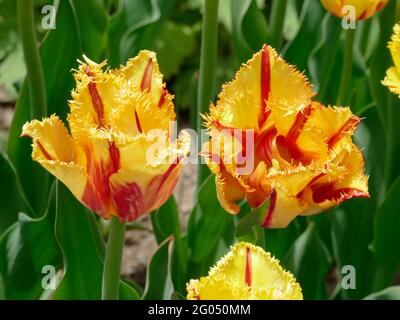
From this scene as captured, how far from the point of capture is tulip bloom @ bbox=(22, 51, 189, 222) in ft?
2.17

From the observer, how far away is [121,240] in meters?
0.72

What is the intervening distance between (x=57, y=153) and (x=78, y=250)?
32cm

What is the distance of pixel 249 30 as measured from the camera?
1315mm

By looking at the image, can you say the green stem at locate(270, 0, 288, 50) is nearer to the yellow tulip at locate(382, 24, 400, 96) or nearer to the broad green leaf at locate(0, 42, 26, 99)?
the yellow tulip at locate(382, 24, 400, 96)

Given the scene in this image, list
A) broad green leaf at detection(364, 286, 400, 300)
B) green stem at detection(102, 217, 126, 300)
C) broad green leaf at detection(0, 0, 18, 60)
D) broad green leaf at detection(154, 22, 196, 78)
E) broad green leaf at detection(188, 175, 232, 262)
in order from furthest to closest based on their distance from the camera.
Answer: broad green leaf at detection(154, 22, 196, 78) < broad green leaf at detection(0, 0, 18, 60) < broad green leaf at detection(188, 175, 232, 262) < broad green leaf at detection(364, 286, 400, 300) < green stem at detection(102, 217, 126, 300)

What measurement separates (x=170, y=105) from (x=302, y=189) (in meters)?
0.12

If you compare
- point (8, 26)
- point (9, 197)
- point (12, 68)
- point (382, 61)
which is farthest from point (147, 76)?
point (8, 26)

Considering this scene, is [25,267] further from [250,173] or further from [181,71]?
[181,71]

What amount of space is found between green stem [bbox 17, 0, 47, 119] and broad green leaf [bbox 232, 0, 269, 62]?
0.31m

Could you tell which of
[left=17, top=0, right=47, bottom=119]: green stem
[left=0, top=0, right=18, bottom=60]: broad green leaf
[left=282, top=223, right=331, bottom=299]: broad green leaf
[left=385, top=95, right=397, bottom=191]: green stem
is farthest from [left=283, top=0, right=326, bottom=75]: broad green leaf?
[left=0, top=0, right=18, bottom=60]: broad green leaf

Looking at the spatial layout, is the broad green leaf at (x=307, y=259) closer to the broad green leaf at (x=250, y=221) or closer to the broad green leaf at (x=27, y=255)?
the broad green leaf at (x=27, y=255)

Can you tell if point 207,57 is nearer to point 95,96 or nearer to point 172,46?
point 95,96

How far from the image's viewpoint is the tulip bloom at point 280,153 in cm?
73
